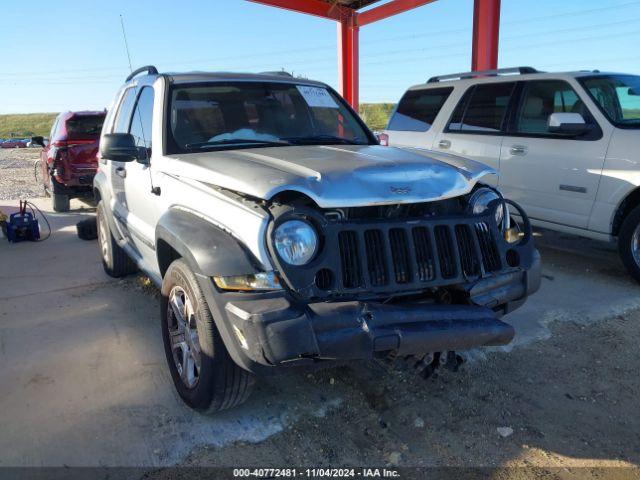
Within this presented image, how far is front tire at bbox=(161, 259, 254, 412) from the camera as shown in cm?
255

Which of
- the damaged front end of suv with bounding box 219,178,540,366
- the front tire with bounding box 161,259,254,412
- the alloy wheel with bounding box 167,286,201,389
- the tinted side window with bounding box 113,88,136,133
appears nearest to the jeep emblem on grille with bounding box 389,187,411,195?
the damaged front end of suv with bounding box 219,178,540,366

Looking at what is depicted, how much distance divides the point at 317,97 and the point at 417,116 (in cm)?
321

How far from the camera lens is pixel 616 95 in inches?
210

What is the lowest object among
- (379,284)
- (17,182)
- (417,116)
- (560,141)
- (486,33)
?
(17,182)

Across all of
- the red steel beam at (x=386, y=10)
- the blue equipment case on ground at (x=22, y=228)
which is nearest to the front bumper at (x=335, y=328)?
the blue equipment case on ground at (x=22, y=228)

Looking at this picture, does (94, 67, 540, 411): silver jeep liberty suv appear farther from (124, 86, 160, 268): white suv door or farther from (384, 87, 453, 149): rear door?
(384, 87, 453, 149): rear door

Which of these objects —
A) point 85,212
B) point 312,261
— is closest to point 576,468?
point 312,261

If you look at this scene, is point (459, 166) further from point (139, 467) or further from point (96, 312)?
point (96, 312)

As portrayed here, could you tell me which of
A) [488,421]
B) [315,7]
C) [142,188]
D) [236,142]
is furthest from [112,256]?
[315,7]

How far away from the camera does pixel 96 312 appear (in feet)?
14.6

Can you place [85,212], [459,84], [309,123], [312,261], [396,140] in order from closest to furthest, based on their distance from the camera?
1. [312,261]
2. [309,123]
3. [459,84]
4. [396,140]
5. [85,212]

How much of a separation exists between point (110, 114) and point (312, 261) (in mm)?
3626

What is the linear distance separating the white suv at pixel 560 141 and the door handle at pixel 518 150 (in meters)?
0.01

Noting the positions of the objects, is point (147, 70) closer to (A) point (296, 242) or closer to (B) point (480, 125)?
(A) point (296, 242)
